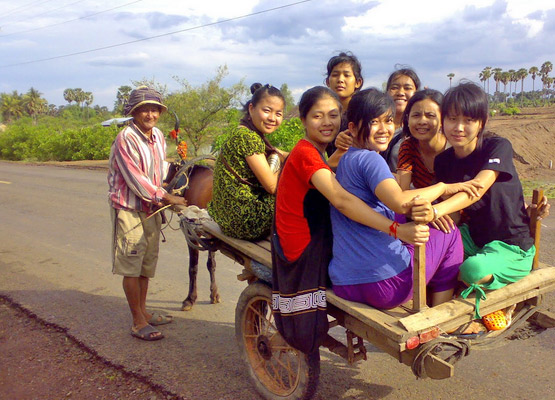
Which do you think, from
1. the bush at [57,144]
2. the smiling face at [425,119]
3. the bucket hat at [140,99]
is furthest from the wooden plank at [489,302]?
the bush at [57,144]

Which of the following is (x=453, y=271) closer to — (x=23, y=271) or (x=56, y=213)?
(x=23, y=271)

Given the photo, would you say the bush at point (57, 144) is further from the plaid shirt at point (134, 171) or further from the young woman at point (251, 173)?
the young woman at point (251, 173)

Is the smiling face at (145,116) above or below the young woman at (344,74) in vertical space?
below

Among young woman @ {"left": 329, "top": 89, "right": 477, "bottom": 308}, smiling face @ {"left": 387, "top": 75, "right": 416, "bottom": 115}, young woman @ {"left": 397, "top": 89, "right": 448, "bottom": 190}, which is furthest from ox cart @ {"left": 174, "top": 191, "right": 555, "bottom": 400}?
smiling face @ {"left": 387, "top": 75, "right": 416, "bottom": 115}

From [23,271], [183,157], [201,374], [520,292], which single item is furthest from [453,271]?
[23,271]

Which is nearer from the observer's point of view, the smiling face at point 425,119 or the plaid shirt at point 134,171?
the smiling face at point 425,119

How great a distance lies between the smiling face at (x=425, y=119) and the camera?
122 inches

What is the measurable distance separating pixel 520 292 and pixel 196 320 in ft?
9.16

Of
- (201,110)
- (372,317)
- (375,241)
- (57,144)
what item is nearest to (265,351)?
(372,317)

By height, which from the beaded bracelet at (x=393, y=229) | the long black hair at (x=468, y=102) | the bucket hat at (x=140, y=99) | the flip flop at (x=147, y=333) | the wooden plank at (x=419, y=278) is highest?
the bucket hat at (x=140, y=99)

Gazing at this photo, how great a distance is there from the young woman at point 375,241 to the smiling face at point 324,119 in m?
0.16

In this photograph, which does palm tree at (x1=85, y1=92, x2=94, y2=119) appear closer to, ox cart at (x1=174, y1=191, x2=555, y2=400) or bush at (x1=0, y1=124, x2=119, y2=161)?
bush at (x1=0, y1=124, x2=119, y2=161)

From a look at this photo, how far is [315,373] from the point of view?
2836 mm

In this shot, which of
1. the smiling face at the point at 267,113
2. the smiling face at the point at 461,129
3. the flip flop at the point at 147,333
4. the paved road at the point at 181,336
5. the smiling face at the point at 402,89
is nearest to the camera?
the smiling face at the point at 461,129
